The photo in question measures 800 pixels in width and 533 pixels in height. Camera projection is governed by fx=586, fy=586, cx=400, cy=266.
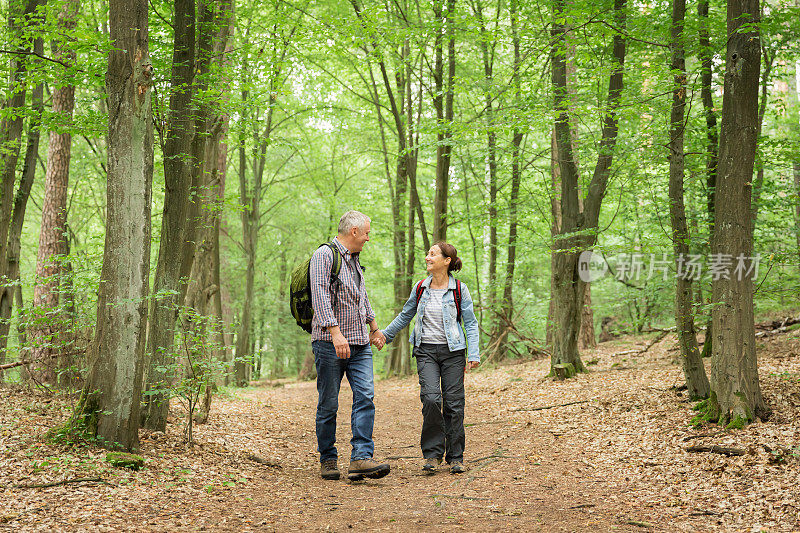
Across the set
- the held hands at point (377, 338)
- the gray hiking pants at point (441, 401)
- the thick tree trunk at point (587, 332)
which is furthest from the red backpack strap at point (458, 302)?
the thick tree trunk at point (587, 332)

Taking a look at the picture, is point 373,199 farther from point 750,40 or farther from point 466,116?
point 750,40

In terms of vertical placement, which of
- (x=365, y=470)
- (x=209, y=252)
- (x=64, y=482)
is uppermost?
(x=209, y=252)

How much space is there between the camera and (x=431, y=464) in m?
5.33

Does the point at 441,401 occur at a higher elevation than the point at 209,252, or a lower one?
lower

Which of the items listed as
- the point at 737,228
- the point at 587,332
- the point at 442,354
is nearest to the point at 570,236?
the point at 737,228

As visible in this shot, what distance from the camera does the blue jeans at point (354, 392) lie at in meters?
4.98

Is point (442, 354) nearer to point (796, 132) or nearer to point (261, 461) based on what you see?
point (261, 461)

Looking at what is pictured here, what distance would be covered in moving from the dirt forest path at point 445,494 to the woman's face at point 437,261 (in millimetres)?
1890

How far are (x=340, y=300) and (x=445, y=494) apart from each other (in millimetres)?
1805

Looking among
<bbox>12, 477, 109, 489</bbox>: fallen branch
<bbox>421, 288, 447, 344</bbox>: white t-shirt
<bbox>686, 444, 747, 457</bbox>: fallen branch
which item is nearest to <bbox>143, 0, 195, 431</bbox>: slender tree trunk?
<bbox>12, 477, 109, 489</bbox>: fallen branch

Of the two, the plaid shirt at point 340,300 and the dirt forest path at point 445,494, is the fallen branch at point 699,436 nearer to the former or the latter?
the dirt forest path at point 445,494

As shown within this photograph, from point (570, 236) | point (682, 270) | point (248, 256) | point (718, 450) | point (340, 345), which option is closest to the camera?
point (340, 345)

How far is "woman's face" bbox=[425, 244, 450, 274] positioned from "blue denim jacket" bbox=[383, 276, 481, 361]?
131 mm

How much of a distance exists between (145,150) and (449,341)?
3.13 meters
